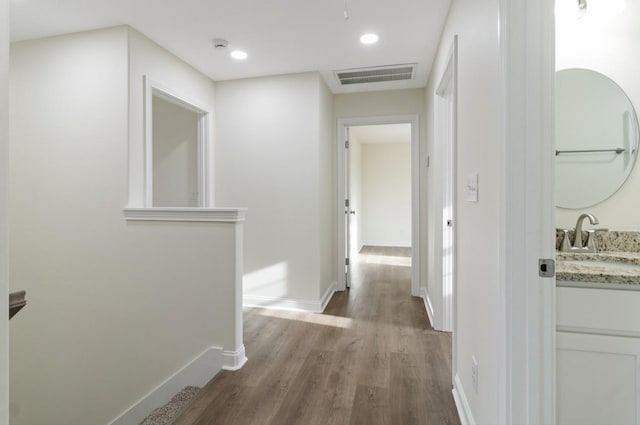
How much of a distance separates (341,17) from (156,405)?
10.2 ft

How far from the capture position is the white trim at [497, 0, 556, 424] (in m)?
0.99

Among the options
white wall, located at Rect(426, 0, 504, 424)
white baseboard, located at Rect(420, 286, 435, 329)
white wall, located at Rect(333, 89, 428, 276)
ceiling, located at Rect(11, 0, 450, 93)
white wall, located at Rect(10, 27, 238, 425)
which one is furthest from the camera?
white wall, located at Rect(333, 89, 428, 276)

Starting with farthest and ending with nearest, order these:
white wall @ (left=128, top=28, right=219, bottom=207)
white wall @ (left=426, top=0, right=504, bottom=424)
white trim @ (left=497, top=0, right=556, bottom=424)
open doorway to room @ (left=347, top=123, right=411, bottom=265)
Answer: open doorway to room @ (left=347, top=123, right=411, bottom=265)
white wall @ (left=128, top=28, right=219, bottom=207)
white wall @ (left=426, top=0, right=504, bottom=424)
white trim @ (left=497, top=0, right=556, bottom=424)

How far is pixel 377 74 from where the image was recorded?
3.35 meters

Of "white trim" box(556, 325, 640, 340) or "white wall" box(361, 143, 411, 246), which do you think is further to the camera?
"white wall" box(361, 143, 411, 246)

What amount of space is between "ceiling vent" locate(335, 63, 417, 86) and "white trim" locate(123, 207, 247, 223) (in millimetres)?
1936

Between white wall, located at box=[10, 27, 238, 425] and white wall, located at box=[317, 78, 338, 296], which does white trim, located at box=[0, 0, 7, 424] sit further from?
white wall, located at box=[317, 78, 338, 296]

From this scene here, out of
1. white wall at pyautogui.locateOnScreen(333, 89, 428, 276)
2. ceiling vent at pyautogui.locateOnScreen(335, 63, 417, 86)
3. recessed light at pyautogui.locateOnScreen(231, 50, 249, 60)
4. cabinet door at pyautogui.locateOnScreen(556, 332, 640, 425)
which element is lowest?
cabinet door at pyautogui.locateOnScreen(556, 332, 640, 425)

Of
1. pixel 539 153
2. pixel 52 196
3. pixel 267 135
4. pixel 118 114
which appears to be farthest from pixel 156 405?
pixel 539 153

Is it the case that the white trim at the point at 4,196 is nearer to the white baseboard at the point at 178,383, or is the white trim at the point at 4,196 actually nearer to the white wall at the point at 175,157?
the white baseboard at the point at 178,383

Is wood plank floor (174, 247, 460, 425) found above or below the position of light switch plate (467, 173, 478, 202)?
below

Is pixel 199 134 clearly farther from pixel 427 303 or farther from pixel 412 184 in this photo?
pixel 427 303

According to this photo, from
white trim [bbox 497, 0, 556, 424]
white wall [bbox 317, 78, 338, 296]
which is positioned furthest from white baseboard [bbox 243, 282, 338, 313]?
white trim [bbox 497, 0, 556, 424]

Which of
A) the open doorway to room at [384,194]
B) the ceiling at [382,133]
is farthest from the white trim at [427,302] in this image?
the open doorway to room at [384,194]
